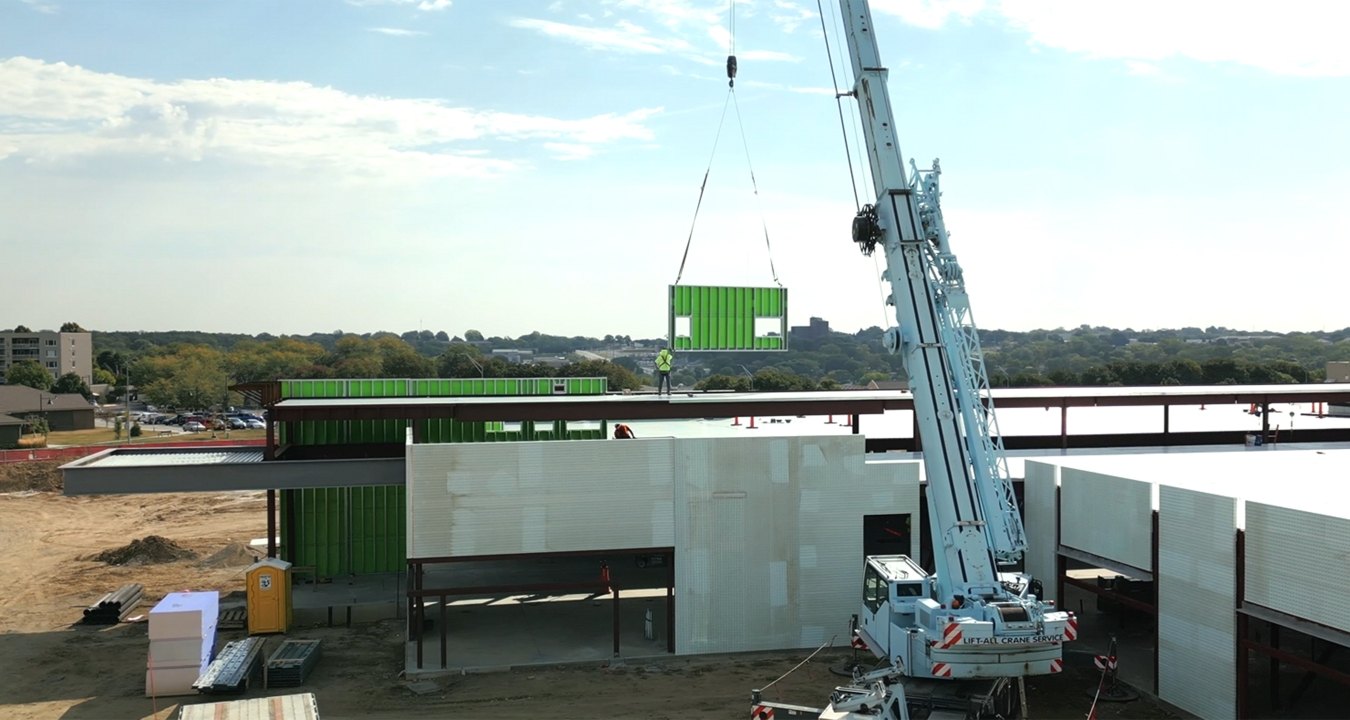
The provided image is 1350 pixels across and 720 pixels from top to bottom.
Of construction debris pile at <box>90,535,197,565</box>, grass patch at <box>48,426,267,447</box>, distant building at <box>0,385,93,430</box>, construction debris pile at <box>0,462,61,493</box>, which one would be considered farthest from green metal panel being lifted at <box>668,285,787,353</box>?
distant building at <box>0,385,93,430</box>

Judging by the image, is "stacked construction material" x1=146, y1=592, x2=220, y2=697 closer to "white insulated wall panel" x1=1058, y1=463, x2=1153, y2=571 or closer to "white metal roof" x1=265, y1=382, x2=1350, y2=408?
"white metal roof" x1=265, y1=382, x2=1350, y2=408

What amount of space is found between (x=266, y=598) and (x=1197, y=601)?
2585 cm

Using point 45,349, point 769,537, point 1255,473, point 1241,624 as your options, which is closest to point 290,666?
point 769,537

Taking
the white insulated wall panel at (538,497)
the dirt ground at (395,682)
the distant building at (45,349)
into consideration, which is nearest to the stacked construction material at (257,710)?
the dirt ground at (395,682)

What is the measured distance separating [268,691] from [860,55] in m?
21.6

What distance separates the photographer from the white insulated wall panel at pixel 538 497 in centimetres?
2867

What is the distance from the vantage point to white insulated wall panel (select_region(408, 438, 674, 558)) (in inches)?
1129

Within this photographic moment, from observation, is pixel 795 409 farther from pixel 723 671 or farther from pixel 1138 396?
pixel 1138 396

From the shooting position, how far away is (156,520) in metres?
59.5

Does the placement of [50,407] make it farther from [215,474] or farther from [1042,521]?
[1042,521]

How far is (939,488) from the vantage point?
77.2 feet

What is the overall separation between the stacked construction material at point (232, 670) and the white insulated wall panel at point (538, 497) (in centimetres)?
484

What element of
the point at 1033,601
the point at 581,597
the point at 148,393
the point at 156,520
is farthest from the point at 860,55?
the point at 148,393

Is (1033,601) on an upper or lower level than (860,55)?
lower
